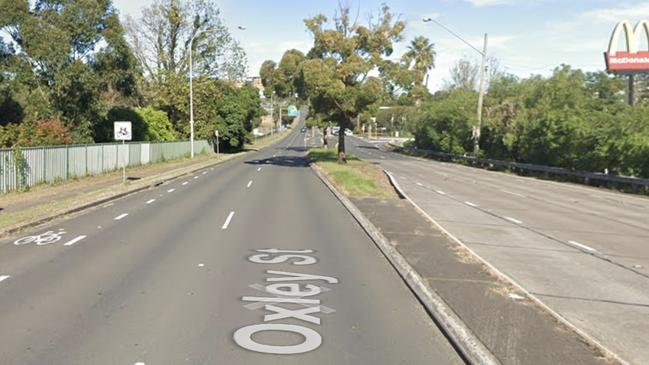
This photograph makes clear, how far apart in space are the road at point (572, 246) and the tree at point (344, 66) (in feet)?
34.2

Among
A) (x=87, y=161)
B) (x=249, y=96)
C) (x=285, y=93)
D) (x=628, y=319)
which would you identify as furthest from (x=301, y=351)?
(x=249, y=96)

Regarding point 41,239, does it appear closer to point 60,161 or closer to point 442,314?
point 442,314

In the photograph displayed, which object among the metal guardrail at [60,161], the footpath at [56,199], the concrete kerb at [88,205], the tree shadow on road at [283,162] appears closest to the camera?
the concrete kerb at [88,205]

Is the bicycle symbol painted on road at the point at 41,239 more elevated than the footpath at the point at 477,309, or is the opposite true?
the footpath at the point at 477,309

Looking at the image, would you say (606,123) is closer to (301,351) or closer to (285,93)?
(285,93)

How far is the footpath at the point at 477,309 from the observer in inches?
218

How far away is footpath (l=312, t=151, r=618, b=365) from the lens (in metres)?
5.54

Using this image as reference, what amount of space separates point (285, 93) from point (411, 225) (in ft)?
92.9

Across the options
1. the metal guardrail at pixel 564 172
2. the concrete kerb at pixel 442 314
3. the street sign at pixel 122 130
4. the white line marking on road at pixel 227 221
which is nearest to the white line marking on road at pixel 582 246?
the concrete kerb at pixel 442 314

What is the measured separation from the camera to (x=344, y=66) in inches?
1420

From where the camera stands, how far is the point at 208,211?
16656 millimetres

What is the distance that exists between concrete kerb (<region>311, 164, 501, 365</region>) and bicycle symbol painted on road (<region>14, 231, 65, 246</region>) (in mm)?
6545

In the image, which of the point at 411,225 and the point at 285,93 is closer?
the point at 411,225

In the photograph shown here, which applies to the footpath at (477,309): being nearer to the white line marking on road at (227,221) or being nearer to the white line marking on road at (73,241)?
the white line marking on road at (227,221)
